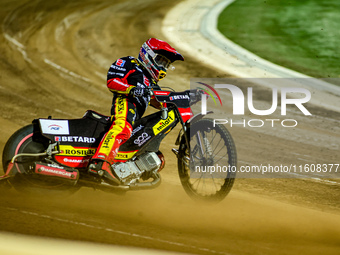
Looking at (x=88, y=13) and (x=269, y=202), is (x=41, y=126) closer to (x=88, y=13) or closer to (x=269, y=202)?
(x=269, y=202)

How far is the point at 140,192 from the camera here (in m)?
7.22

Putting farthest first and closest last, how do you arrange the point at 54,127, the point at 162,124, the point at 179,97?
the point at 162,124 → the point at 179,97 → the point at 54,127

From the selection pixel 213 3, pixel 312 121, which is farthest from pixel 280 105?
pixel 213 3

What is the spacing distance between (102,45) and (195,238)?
9.89m

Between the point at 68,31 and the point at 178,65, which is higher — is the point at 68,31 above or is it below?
above

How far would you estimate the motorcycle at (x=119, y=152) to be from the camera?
6.38 m

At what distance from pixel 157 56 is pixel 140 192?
2.05 metres

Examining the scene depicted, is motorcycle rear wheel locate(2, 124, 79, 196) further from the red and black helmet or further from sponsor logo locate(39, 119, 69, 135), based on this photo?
the red and black helmet

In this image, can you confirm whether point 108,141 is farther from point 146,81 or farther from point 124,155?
point 146,81

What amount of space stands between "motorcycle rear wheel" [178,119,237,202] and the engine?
17.5 inches

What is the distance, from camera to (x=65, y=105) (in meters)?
11.0

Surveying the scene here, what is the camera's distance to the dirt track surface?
5.88 metres
